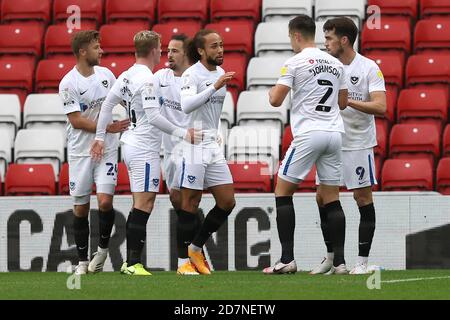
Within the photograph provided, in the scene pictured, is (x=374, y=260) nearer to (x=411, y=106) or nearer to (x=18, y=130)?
(x=411, y=106)

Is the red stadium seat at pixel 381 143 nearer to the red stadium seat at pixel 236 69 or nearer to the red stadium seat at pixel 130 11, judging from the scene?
the red stadium seat at pixel 236 69

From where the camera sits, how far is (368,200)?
1059 cm

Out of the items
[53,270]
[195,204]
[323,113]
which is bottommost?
[53,270]

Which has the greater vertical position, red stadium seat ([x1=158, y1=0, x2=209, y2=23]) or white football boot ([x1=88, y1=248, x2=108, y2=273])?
red stadium seat ([x1=158, y1=0, x2=209, y2=23])

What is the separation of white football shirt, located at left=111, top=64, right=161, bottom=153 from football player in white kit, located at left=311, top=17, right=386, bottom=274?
1.54 metres

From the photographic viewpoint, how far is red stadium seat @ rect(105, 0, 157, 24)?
16234 mm

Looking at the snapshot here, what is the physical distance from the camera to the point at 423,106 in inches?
547

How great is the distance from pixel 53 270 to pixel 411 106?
14.4ft

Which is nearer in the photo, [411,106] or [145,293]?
[145,293]

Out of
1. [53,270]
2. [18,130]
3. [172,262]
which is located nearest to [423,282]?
[172,262]

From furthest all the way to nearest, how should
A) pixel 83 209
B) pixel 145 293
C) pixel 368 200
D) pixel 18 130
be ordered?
pixel 18 130
pixel 83 209
pixel 368 200
pixel 145 293

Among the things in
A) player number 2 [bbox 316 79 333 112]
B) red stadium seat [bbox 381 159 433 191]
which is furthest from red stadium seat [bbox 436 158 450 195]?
player number 2 [bbox 316 79 333 112]

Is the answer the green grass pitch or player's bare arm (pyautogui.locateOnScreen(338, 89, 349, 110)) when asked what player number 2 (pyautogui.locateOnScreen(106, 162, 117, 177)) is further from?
player's bare arm (pyautogui.locateOnScreen(338, 89, 349, 110))

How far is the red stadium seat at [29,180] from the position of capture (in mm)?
13734
